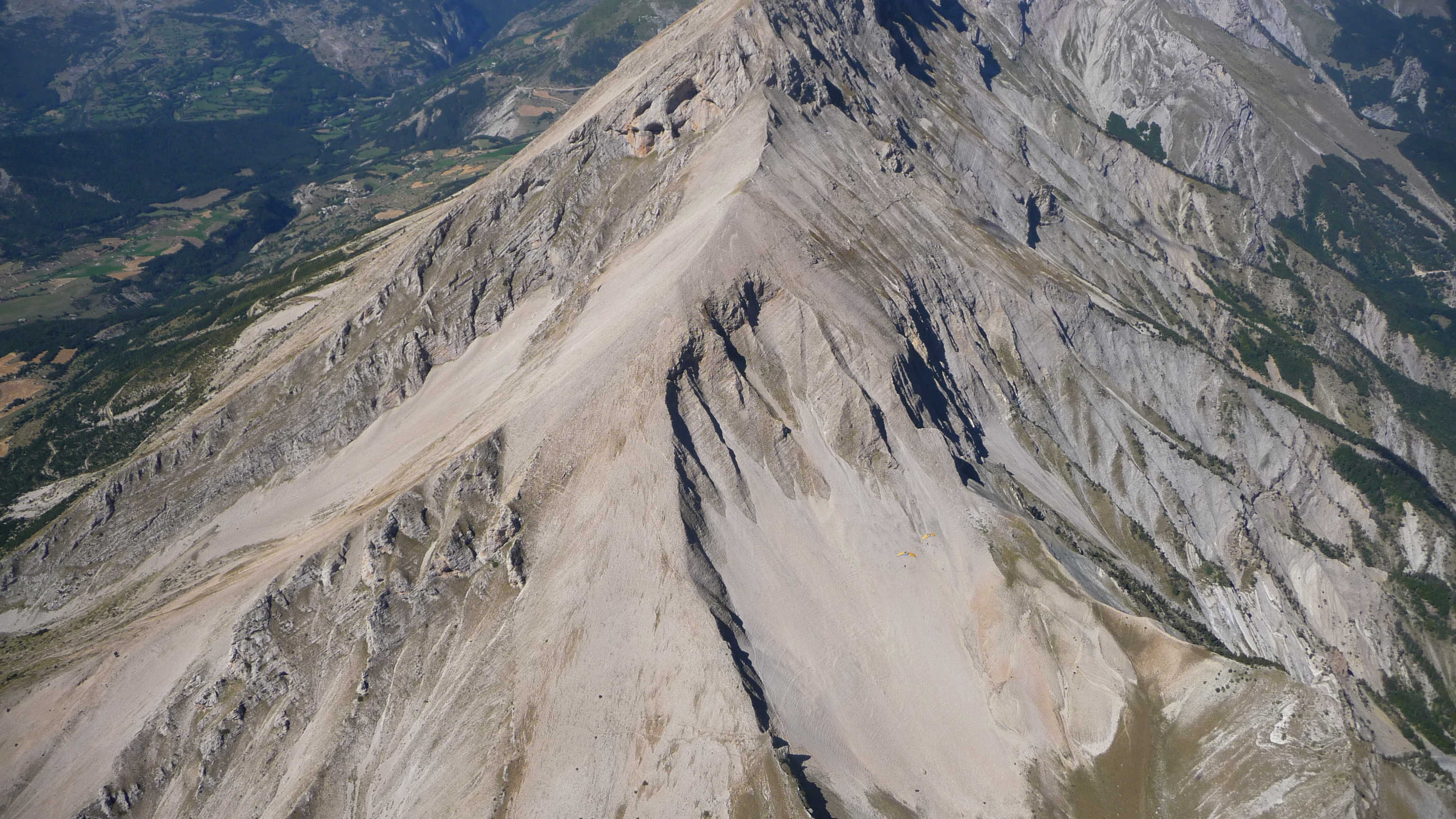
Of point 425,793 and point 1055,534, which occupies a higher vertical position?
point 1055,534

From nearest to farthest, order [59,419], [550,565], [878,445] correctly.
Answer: [550,565] → [878,445] → [59,419]

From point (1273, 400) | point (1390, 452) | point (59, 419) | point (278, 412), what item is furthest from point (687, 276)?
point (1390, 452)

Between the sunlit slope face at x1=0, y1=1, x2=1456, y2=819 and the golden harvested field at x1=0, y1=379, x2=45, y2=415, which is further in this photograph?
the golden harvested field at x1=0, y1=379, x2=45, y2=415

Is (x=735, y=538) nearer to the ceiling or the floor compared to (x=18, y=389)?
nearer to the ceiling

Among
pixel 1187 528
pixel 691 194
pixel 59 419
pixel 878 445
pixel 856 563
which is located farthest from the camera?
pixel 59 419

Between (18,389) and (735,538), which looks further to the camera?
(18,389)

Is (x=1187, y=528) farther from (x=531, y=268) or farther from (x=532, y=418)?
(x=531, y=268)

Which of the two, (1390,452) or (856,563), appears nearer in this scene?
(856,563)

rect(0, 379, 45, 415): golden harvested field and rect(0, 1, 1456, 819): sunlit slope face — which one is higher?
rect(0, 1, 1456, 819): sunlit slope face
